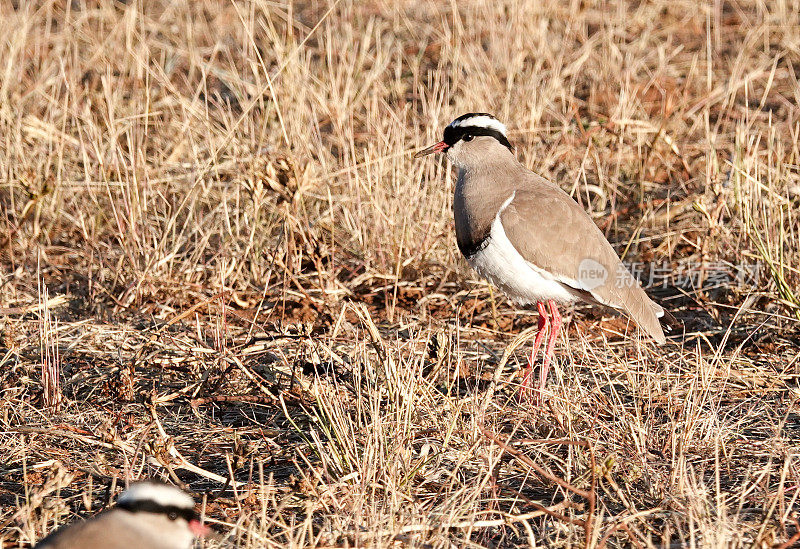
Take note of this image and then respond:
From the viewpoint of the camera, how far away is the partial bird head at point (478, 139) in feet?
16.7

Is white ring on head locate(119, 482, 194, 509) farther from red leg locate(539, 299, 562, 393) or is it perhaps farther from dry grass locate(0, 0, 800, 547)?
red leg locate(539, 299, 562, 393)

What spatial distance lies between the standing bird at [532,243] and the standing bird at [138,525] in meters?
2.04

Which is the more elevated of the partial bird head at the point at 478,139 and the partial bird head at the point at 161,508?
the partial bird head at the point at 478,139

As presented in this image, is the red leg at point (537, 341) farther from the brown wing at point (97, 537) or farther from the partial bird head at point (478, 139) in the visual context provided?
the brown wing at point (97, 537)

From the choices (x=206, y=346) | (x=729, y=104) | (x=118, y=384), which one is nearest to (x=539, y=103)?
(x=729, y=104)

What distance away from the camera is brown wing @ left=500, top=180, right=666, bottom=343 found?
4.72 metres

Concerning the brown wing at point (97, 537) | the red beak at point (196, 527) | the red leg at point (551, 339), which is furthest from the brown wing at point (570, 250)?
the brown wing at point (97, 537)

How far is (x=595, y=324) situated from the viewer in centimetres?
536

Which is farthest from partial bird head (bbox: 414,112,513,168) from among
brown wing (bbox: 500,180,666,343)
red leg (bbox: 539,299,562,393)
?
red leg (bbox: 539,299,562,393)

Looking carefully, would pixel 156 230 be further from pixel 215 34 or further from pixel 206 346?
pixel 215 34

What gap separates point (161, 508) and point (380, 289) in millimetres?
2819

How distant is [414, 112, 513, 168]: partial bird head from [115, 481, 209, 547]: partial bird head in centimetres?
274

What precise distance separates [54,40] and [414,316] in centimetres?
A: 431

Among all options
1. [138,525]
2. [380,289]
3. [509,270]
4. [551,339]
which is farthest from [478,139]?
[138,525]
